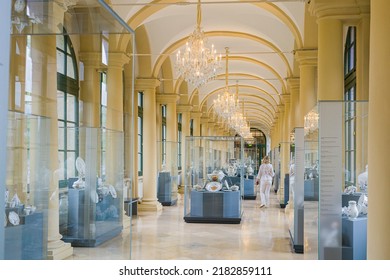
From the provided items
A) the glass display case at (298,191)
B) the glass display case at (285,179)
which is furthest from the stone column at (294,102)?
the glass display case at (298,191)

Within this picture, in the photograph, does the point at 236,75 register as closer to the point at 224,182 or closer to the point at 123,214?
the point at 224,182

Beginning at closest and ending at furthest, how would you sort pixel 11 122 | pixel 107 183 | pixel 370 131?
pixel 11 122
pixel 370 131
pixel 107 183

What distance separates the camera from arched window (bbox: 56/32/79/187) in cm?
427

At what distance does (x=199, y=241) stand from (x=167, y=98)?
34.1 feet

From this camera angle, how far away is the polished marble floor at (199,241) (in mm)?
5188

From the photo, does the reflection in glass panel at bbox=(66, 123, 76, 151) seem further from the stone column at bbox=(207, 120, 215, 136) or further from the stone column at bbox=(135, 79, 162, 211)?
the stone column at bbox=(207, 120, 215, 136)

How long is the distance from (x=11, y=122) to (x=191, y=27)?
1271cm

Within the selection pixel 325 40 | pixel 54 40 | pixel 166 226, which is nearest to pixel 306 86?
pixel 325 40

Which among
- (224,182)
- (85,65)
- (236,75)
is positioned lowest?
(224,182)

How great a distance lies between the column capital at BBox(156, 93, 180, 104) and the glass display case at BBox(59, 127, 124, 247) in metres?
13.8

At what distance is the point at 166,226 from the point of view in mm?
12039

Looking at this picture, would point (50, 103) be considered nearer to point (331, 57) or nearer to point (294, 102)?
point (331, 57)

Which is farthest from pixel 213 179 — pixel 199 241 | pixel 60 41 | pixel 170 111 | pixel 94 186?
pixel 60 41

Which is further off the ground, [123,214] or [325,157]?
[325,157]
